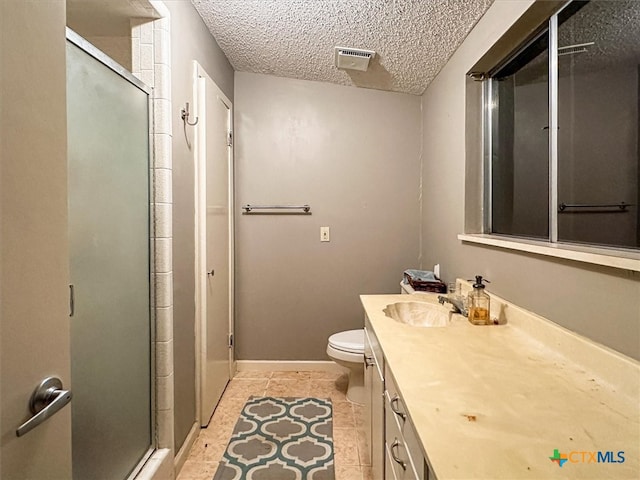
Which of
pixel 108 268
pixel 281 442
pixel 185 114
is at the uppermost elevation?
pixel 185 114

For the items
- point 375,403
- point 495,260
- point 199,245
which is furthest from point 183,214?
point 495,260

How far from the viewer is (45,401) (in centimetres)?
62

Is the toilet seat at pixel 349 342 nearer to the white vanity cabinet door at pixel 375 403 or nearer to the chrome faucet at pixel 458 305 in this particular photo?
the white vanity cabinet door at pixel 375 403

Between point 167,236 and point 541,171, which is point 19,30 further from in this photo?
point 541,171

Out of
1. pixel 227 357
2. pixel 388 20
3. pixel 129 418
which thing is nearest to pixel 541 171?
pixel 388 20

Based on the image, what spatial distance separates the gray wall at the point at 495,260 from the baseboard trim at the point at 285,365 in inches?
46.7

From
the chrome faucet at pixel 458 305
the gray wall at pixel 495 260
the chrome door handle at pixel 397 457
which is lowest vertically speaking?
the chrome door handle at pixel 397 457

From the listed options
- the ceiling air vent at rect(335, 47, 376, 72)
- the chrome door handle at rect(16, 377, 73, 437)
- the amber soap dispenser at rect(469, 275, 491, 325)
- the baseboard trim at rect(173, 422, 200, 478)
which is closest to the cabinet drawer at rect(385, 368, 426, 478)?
the amber soap dispenser at rect(469, 275, 491, 325)

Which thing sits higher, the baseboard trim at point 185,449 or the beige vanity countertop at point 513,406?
the beige vanity countertop at point 513,406

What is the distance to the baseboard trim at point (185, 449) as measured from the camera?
5.28 ft

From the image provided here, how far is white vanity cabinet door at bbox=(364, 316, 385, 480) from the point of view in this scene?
119 cm

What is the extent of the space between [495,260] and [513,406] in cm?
86

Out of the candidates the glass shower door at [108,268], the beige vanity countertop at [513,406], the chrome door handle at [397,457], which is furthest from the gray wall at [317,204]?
the chrome door handle at [397,457]

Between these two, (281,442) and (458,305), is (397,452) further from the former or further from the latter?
(281,442)
